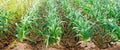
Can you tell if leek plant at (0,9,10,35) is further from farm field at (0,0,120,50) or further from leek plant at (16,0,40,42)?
Result: leek plant at (16,0,40,42)

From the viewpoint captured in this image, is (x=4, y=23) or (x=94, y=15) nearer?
(x=4, y=23)

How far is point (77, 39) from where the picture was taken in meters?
5.12

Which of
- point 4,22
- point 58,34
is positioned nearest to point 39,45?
point 58,34

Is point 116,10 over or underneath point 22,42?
over

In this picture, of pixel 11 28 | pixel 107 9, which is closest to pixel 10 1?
pixel 11 28

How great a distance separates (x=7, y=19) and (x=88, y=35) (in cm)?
154

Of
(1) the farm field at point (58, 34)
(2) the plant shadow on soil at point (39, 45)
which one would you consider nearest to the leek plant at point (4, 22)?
(1) the farm field at point (58, 34)

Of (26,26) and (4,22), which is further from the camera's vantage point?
(4,22)

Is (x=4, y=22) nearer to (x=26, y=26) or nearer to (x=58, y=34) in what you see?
(x=26, y=26)

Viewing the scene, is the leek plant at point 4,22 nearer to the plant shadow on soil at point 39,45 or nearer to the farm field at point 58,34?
the farm field at point 58,34

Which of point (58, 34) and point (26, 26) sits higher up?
point (26, 26)

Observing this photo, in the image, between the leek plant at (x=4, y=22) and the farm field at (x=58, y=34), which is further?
the leek plant at (x=4, y=22)

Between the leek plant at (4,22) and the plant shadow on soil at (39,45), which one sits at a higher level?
the leek plant at (4,22)

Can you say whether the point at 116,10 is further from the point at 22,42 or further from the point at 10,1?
the point at 10,1
